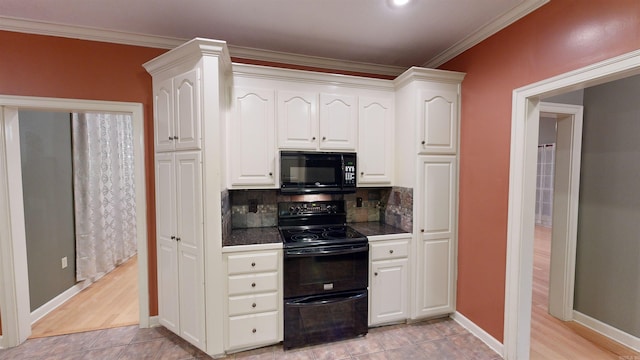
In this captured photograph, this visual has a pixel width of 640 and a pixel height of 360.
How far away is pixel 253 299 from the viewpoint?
210 centimetres

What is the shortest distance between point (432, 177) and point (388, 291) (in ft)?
3.67

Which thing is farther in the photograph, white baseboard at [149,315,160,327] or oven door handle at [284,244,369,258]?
white baseboard at [149,315,160,327]

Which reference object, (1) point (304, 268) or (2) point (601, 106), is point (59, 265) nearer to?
(1) point (304, 268)

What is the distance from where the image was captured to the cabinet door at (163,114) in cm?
211

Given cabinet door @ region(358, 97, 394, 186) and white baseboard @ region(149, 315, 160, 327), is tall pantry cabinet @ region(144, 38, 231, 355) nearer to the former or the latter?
white baseboard @ region(149, 315, 160, 327)

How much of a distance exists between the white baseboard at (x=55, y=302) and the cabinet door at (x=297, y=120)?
9.37 feet

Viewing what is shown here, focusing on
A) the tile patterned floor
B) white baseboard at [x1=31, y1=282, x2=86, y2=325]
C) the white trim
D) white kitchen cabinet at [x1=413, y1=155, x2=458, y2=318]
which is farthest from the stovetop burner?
white baseboard at [x1=31, y1=282, x2=86, y2=325]

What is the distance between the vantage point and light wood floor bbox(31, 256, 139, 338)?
2473mm

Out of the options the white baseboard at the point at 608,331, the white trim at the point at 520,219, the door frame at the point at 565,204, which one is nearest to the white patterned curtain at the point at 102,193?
the white trim at the point at 520,219

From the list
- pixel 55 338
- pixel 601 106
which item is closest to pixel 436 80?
pixel 601 106

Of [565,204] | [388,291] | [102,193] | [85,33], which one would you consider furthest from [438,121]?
[102,193]

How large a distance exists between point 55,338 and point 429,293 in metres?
3.34

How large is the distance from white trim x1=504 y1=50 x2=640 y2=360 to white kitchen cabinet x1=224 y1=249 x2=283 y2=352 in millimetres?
1777

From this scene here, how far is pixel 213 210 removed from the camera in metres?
1.97
